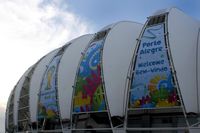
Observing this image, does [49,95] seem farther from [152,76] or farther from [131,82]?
[152,76]

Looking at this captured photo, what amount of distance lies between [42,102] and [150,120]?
16.6 metres

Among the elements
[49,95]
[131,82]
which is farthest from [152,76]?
[49,95]

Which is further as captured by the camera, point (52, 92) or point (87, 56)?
point (52, 92)

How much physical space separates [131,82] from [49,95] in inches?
554

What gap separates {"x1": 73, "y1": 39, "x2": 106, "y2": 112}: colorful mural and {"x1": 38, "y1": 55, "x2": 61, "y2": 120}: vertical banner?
4941mm

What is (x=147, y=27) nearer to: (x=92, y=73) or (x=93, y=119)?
(x=92, y=73)

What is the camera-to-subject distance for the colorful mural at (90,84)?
3422 cm

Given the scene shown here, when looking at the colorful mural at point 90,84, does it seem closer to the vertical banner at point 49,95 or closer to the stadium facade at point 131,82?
the stadium facade at point 131,82

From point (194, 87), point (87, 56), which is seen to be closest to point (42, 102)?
point (87, 56)

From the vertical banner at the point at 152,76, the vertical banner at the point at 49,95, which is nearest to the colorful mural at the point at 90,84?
the vertical banner at the point at 152,76

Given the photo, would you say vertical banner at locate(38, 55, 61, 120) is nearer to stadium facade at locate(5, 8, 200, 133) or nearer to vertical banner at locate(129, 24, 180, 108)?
stadium facade at locate(5, 8, 200, 133)

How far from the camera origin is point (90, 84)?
35.3 metres

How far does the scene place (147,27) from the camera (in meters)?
32.4

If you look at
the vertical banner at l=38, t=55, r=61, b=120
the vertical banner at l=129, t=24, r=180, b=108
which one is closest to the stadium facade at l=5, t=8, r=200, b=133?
the vertical banner at l=129, t=24, r=180, b=108
